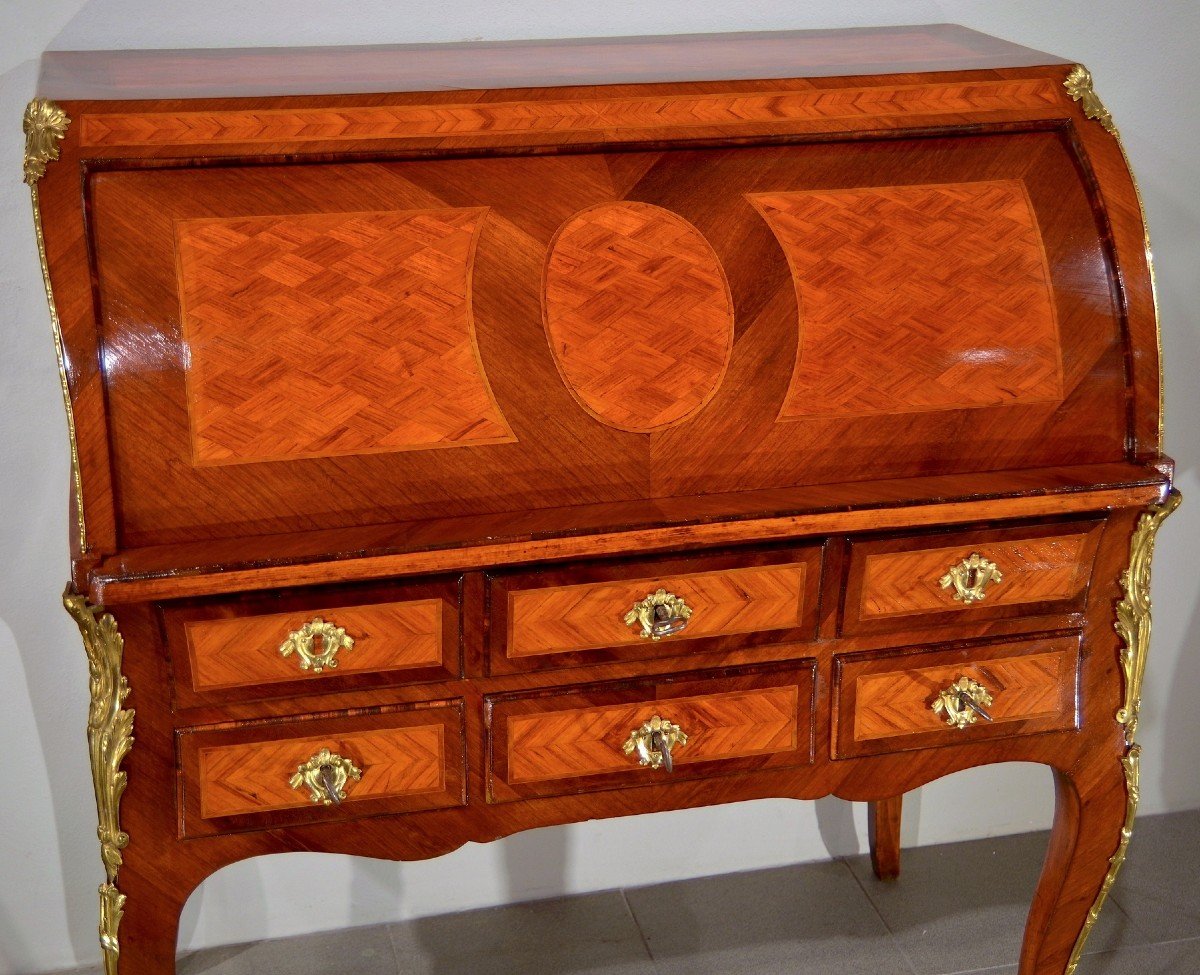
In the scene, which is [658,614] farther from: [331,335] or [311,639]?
A: [331,335]

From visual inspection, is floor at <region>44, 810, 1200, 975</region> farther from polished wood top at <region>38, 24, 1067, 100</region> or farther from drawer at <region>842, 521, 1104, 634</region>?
polished wood top at <region>38, 24, 1067, 100</region>

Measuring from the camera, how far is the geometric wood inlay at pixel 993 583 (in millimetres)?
1920

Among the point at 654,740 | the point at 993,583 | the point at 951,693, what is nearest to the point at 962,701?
the point at 951,693

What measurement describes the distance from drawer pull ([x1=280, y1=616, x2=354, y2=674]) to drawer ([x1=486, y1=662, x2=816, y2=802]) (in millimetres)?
220

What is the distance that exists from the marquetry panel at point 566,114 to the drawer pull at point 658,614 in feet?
2.06

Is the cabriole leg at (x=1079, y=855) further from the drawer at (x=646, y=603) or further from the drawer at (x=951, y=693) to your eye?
the drawer at (x=646, y=603)

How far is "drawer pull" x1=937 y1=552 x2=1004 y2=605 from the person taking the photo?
193cm

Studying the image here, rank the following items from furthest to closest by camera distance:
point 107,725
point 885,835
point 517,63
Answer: point 885,835 < point 517,63 < point 107,725

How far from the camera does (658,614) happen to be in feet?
6.07

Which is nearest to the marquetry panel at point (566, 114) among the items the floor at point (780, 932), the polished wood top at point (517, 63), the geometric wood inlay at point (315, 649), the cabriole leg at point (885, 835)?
the polished wood top at point (517, 63)

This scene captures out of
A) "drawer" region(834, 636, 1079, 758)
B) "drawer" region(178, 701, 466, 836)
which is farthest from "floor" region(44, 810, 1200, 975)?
"drawer" region(178, 701, 466, 836)

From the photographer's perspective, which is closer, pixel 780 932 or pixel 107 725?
pixel 107 725

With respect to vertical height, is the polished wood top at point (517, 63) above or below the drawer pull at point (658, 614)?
above

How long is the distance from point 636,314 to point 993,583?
625 mm
